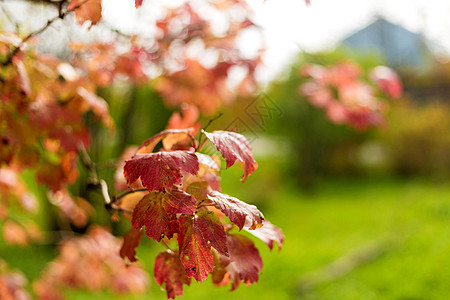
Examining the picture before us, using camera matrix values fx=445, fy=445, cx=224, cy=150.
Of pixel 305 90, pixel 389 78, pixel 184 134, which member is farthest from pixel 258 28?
pixel 184 134

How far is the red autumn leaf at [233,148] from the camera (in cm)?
75

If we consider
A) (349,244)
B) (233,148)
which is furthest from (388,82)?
(349,244)

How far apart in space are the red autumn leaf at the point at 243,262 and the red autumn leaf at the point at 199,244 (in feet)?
0.32

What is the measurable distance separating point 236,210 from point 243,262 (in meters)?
0.18

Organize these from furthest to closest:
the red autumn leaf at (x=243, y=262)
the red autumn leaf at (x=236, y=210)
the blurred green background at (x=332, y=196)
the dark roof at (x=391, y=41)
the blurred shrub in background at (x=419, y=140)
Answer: the dark roof at (x=391, y=41)
the blurred shrub in background at (x=419, y=140)
the blurred green background at (x=332, y=196)
the red autumn leaf at (x=243, y=262)
the red autumn leaf at (x=236, y=210)

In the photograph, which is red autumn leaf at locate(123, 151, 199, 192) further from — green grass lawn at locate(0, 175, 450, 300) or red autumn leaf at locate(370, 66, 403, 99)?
green grass lawn at locate(0, 175, 450, 300)

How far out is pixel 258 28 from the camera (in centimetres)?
197

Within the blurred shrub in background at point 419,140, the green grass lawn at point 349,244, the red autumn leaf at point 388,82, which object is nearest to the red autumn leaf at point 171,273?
the red autumn leaf at point 388,82

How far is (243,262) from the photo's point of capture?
859mm

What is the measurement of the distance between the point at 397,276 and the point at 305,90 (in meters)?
2.46

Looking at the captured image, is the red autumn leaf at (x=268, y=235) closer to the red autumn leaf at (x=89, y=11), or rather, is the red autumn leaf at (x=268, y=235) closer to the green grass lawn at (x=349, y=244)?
the red autumn leaf at (x=89, y=11)

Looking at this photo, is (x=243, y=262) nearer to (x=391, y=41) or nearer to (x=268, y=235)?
(x=268, y=235)

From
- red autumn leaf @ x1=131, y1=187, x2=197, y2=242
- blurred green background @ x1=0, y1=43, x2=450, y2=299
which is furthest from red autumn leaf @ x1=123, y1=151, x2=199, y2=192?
blurred green background @ x1=0, y1=43, x2=450, y2=299

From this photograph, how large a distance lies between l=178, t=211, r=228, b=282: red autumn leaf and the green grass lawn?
6.37ft
